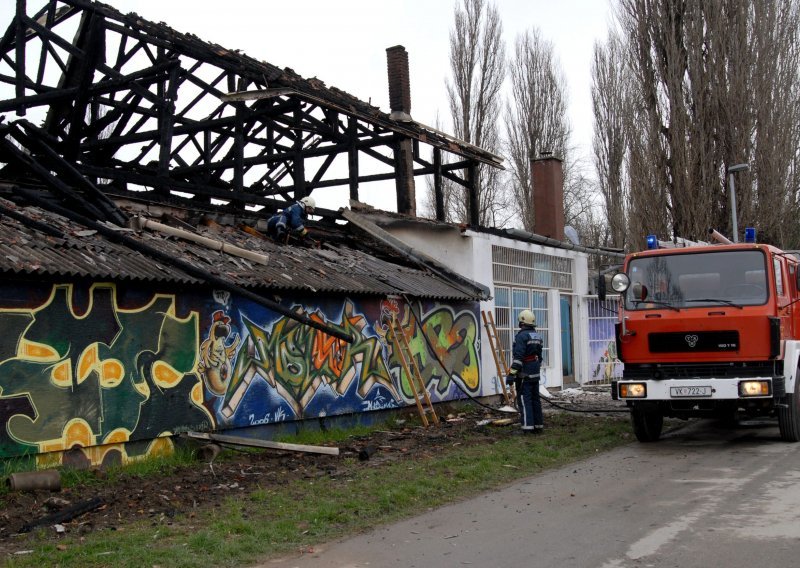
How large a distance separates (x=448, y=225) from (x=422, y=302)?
2.83 meters

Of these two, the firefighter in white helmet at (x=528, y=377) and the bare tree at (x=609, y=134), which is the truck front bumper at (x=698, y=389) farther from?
the bare tree at (x=609, y=134)

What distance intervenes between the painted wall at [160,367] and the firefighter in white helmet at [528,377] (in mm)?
Result: 2617

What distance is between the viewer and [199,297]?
11.3m

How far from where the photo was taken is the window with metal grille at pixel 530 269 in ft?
63.4

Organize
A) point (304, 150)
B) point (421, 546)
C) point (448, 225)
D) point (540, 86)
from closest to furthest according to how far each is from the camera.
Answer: point (421, 546) < point (448, 225) < point (304, 150) < point (540, 86)

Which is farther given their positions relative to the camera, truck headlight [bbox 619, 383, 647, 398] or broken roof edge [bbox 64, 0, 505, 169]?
broken roof edge [bbox 64, 0, 505, 169]

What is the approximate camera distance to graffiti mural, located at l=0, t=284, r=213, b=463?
907 centimetres

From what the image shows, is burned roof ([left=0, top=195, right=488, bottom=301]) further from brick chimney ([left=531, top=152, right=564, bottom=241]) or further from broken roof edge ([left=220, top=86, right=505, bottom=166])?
brick chimney ([left=531, top=152, right=564, bottom=241])

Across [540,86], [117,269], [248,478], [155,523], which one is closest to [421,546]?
[155,523]

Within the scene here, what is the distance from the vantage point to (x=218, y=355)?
37.8 feet

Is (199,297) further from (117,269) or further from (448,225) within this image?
(448,225)

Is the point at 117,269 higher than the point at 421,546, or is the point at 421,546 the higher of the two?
the point at 117,269

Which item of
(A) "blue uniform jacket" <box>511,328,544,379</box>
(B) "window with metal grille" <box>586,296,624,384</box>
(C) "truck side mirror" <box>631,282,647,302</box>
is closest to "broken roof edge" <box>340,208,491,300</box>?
(A) "blue uniform jacket" <box>511,328,544,379</box>

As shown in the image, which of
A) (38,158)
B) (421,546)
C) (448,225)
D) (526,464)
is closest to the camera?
(421,546)
